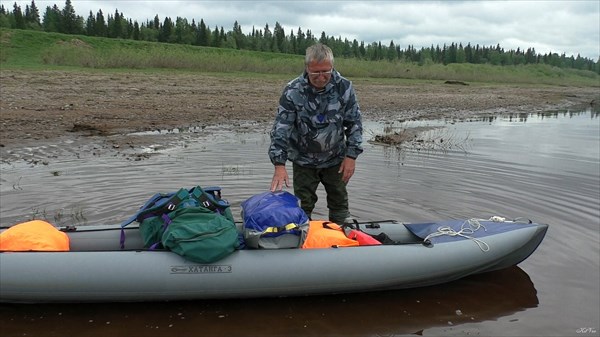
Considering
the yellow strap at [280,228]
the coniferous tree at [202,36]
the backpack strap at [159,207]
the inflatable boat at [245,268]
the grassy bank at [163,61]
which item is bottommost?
the inflatable boat at [245,268]

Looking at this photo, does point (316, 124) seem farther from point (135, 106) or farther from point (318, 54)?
point (135, 106)

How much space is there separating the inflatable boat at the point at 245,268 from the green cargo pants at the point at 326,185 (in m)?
1.10

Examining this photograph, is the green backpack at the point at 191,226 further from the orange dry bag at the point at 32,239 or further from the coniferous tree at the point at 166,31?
the coniferous tree at the point at 166,31

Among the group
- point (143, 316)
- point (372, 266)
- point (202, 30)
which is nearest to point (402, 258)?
point (372, 266)

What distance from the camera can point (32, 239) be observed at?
3.94 meters

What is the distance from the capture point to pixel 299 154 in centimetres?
499

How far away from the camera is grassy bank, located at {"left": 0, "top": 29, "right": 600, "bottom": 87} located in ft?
88.8

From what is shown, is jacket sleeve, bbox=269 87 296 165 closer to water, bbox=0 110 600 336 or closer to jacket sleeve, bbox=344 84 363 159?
jacket sleeve, bbox=344 84 363 159

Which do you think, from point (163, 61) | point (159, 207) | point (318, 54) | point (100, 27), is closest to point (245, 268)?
point (159, 207)

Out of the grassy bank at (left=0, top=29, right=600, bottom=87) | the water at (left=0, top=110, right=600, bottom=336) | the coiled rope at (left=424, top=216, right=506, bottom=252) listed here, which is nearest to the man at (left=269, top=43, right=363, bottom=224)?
the coiled rope at (left=424, top=216, right=506, bottom=252)

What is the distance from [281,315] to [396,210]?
3.10 m

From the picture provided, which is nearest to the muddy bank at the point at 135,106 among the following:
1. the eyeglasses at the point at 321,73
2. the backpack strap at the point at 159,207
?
the backpack strap at the point at 159,207

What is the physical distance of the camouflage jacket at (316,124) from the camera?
4688 millimetres

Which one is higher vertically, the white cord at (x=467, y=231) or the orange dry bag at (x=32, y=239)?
the orange dry bag at (x=32, y=239)
